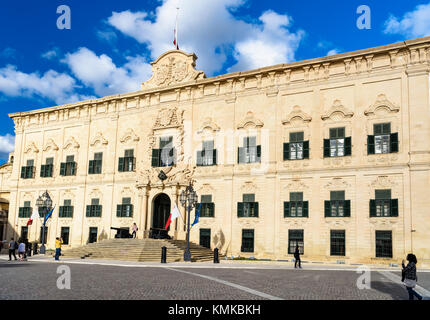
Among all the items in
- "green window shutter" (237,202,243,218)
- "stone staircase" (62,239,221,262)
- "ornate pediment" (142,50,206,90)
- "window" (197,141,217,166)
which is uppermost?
"ornate pediment" (142,50,206,90)

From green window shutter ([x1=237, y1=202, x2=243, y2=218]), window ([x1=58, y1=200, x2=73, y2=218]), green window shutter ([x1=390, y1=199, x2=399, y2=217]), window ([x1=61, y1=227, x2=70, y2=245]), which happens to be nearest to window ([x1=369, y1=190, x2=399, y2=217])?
green window shutter ([x1=390, y1=199, x2=399, y2=217])

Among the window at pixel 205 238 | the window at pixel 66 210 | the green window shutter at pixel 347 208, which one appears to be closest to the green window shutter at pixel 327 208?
the green window shutter at pixel 347 208

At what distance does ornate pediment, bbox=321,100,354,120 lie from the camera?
28164mm

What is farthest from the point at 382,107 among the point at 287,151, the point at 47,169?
the point at 47,169

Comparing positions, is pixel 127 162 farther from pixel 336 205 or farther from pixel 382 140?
pixel 382 140

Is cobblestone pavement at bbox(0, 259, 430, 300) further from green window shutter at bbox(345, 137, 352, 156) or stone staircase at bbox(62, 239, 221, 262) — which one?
green window shutter at bbox(345, 137, 352, 156)

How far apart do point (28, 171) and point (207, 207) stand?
19794mm

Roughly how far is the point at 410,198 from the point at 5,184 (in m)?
37.8

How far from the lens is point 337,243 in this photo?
88.4 feet

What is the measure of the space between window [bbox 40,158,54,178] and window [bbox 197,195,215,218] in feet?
53.0

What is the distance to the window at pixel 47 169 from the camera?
129ft

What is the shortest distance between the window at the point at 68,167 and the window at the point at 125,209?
6.32 meters

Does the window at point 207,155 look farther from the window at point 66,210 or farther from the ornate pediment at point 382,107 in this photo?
the window at point 66,210
